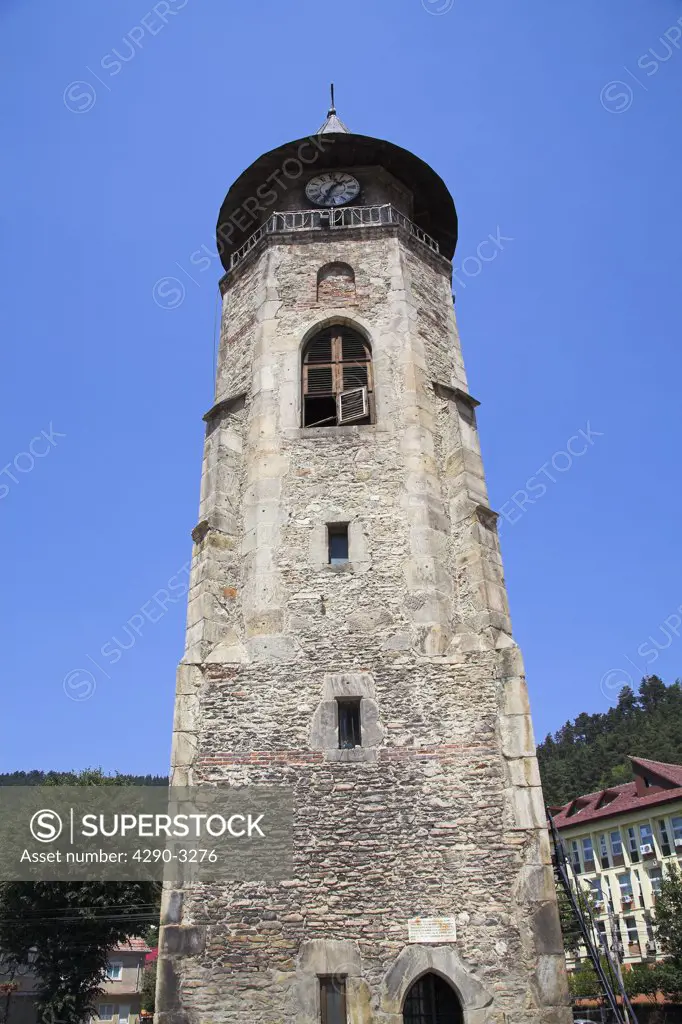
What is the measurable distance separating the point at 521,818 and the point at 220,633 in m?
5.59

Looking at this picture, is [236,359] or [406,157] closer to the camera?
[236,359]

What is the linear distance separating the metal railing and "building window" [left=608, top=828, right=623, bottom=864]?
3860cm

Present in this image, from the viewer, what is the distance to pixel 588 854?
4734 centimetres

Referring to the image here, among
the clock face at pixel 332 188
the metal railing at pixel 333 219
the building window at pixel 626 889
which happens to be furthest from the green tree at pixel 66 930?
the building window at pixel 626 889

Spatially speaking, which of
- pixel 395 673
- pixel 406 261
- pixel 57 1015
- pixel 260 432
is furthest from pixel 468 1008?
pixel 57 1015

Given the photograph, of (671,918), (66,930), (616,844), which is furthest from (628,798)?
(66,930)

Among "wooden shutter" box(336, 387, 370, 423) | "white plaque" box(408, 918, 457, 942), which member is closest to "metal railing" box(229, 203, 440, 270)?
"wooden shutter" box(336, 387, 370, 423)

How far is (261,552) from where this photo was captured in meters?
14.1

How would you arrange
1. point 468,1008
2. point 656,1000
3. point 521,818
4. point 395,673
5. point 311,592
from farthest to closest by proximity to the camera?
point 656,1000, point 311,592, point 395,673, point 521,818, point 468,1008

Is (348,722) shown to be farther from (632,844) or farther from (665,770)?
(632,844)

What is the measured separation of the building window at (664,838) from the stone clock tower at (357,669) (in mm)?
35203

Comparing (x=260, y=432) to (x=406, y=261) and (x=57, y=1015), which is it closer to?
(x=406, y=261)

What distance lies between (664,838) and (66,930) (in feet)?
102

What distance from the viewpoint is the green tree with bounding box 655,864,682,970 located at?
27.9 meters
